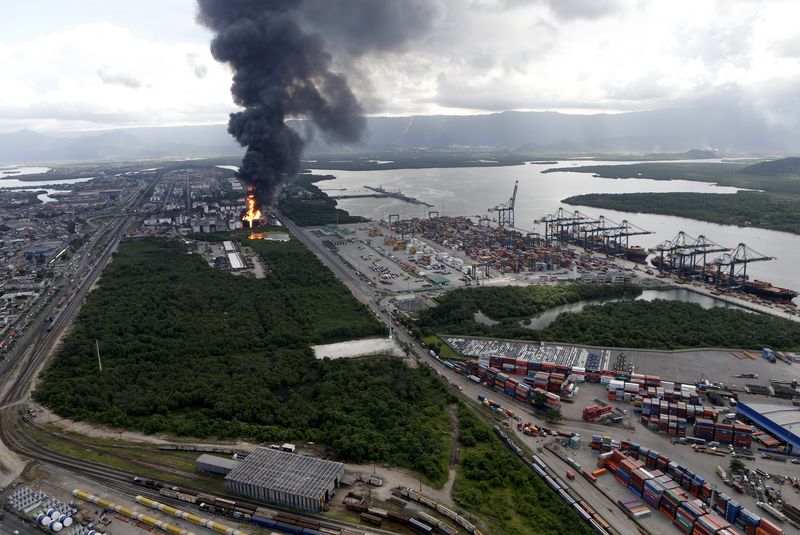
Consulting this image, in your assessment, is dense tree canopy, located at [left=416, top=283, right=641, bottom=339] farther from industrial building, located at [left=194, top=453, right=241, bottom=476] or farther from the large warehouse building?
industrial building, located at [left=194, top=453, right=241, bottom=476]

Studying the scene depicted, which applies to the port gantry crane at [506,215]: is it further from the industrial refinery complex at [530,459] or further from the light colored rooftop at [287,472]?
the light colored rooftop at [287,472]

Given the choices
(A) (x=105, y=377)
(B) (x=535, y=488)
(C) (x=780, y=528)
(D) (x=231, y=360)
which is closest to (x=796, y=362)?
(C) (x=780, y=528)

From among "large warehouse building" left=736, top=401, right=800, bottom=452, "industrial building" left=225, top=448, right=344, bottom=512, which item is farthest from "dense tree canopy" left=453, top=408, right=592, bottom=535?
"large warehouse building" left=736, top=401, right=800, bottom=452

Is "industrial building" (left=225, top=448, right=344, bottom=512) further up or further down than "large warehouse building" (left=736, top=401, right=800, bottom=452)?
further up

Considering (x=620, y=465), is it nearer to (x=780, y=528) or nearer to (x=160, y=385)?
(x=780, y=528)

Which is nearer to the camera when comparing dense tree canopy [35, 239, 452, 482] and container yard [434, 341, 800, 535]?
container yard [434, 341, 800, 535]

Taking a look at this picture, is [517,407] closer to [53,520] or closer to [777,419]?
[777,419]
